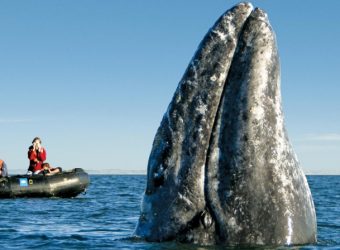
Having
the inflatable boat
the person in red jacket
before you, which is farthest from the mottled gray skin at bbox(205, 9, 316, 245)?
the person in red jacket

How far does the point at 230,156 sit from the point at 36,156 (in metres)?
20.3

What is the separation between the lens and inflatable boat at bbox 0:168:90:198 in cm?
2439

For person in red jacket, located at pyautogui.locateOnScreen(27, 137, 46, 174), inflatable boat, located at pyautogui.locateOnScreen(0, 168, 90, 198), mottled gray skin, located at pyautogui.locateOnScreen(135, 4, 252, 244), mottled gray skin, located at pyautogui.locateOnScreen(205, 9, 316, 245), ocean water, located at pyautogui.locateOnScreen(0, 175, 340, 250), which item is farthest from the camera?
person in red jacket, located at pyautogui.locateOnScreen(27, 137, 46, 174)

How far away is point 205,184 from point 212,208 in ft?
0.80

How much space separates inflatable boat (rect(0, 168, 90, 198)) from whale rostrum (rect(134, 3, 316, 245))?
18.4 meters

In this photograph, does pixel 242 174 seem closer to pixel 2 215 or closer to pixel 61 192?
pixel 2 215

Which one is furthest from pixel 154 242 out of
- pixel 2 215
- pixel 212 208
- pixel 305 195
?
pixel 2 215

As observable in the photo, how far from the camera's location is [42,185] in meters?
24.7

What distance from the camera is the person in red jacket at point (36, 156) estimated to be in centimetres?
2548

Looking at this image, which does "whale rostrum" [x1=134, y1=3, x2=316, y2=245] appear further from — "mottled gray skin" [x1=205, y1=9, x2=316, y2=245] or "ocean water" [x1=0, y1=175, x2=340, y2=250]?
"ocean water" [x1=0, y1=175, x2=340, y2=250]

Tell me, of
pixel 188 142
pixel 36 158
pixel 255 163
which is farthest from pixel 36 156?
pixel 255 163

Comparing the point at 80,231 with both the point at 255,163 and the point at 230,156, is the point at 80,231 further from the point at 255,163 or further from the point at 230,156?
the point at 255,163

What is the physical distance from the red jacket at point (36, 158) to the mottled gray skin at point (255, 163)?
20.0 m

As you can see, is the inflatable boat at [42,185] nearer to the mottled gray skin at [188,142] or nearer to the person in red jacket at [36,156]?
the person in red jacket at [36,156]
